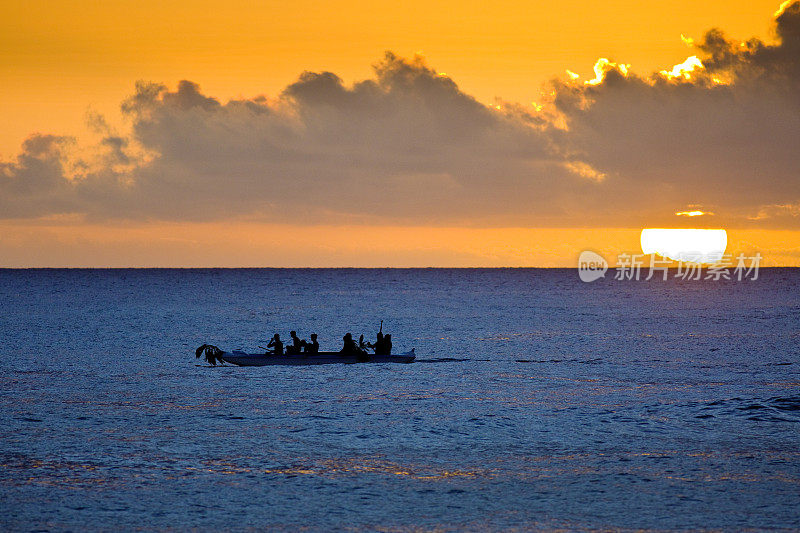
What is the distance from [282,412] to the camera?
84.0ft

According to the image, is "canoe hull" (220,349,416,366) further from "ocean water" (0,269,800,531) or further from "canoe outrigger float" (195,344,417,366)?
"ocean water" (0,269,800,531)

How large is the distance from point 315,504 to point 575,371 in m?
24.2

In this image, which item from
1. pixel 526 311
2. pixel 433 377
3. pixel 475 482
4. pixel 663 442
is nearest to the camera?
pixel 475 482

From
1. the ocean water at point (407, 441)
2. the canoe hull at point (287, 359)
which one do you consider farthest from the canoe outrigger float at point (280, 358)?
the ocean water at point (407, 441)

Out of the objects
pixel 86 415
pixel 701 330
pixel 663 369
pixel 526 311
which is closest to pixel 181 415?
pixel 86 415

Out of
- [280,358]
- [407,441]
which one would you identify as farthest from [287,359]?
[407,441]

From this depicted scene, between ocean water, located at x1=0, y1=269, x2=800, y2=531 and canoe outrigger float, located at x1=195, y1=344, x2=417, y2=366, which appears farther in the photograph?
canoe outrigger float, located at x1=195, y1=344, x2=417, y2=366

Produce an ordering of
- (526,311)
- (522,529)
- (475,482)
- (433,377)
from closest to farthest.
A: (522,529) → (475,482) → (433,377) → (526,311)

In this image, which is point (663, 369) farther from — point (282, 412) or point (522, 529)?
point (522, 529)

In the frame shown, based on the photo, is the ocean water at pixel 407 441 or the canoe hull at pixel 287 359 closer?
the ocean water at pixel 407 441

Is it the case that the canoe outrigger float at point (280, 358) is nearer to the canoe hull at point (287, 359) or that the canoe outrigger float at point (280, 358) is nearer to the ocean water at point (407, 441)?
the canoe hull at point (287, 359)

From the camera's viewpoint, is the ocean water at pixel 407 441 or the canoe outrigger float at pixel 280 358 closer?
the ocean water at pixel 407 441

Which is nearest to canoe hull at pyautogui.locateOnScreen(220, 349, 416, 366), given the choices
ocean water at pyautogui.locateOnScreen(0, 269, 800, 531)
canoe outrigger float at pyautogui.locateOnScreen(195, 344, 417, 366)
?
canoe outrigger float at pyautogui.locateOnScreen(195, 344, 417, 366)

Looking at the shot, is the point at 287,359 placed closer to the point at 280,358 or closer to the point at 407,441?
the point at 280,358
